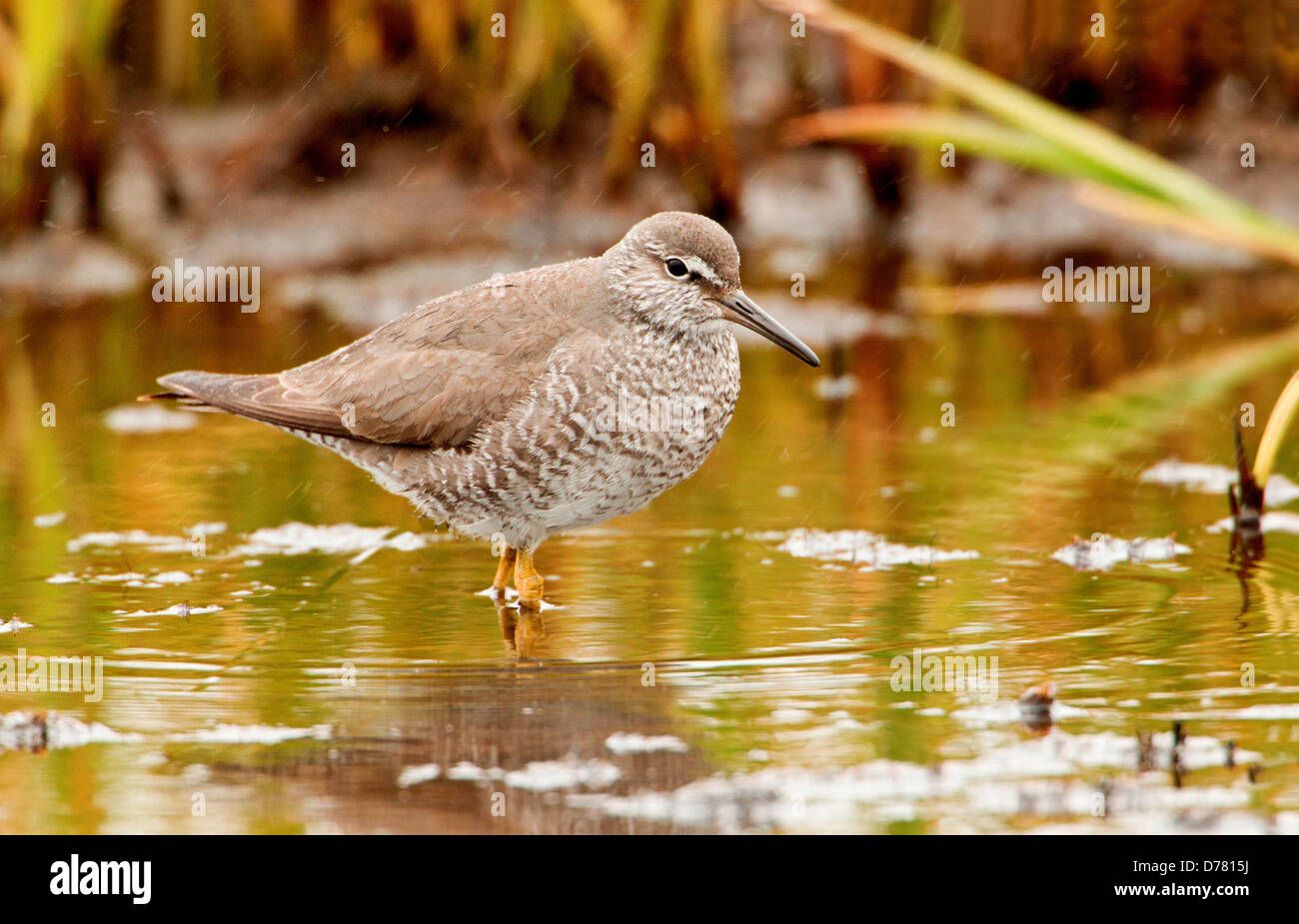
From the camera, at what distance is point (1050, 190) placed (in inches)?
584

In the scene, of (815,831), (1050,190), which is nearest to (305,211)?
(1050,190)

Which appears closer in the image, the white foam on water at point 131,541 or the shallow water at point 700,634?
the shallow water at point 700,634

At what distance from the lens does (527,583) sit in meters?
6.73

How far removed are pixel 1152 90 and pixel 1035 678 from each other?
9.33 m

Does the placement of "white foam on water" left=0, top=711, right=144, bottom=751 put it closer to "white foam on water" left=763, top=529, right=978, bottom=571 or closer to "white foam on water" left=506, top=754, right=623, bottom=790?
"white foam on water" left=506, top=754, right=623, bottom=790

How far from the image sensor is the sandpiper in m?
6.57

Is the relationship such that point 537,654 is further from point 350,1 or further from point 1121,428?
point 350,1

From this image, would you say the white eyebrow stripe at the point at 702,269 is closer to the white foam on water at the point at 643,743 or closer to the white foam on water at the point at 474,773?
the white foam on water at the point at 643,743

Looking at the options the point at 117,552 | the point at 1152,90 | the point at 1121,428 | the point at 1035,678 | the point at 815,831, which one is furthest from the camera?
the point at 1152,90

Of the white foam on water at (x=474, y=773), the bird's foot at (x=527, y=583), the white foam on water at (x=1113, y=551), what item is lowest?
the white foam on water at (x=474, y=773)

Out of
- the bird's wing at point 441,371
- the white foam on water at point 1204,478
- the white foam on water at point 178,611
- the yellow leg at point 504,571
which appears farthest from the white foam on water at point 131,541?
the white foam on water at point 1204,478

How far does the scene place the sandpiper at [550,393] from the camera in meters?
6.57

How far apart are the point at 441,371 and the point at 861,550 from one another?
5.61 feet

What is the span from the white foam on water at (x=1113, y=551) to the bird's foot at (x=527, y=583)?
192cm
